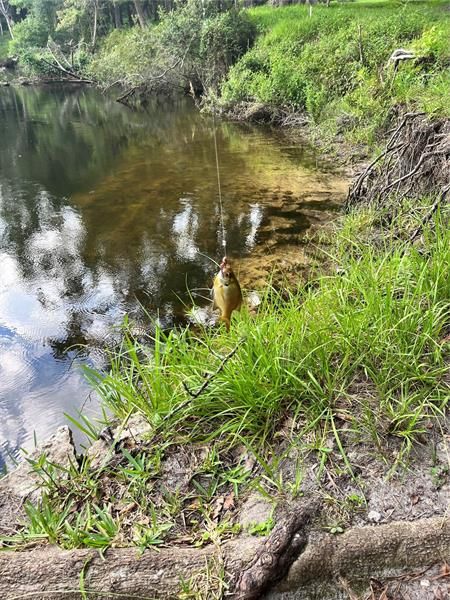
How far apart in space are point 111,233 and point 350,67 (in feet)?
31.1

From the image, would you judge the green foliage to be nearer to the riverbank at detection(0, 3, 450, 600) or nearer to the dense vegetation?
the dense vegetation

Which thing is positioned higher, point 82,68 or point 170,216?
point 82,68

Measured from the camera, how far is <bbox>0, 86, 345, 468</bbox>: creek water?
15.3 ft

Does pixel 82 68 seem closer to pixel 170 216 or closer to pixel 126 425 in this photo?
pixel 170 216

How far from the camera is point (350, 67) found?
1294cm

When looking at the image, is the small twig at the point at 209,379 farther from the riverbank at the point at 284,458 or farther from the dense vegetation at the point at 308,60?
the dense vegetation at the point at 308,60

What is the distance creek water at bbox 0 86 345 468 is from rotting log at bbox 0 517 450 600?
3.99 feet

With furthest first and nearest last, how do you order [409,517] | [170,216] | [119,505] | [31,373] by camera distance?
1. [170,216]
2. [31,373]
3. [119,505]
4. [409,517]

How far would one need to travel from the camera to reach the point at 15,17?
5031cm

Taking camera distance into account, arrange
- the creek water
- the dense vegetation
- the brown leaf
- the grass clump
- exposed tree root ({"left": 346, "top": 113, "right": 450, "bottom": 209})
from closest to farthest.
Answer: the brown leaf
the grass clump
the creek water
exposed tree root ({"left": 346, "top": 113, "right": 450, "bottom": 209})
the dense vegetation

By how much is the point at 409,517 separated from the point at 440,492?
179 mm

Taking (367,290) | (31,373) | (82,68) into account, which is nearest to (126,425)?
(367,290)

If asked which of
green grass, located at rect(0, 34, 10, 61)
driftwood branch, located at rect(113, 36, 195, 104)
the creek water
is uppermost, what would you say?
green grass, located at rect(0, 34, 10, 61)

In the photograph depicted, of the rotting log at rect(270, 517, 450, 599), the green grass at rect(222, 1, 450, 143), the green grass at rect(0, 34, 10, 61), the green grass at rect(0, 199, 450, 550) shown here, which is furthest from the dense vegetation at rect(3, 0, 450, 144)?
the green grass at rect(0, 34, 10, 61)
